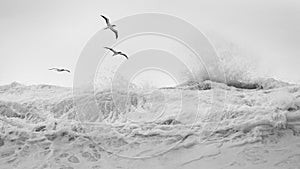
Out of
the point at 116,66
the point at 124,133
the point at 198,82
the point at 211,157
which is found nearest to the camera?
the point at 211,157

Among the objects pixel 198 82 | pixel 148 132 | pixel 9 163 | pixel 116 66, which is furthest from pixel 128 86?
pixel 9 163

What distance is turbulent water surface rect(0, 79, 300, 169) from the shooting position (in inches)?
201

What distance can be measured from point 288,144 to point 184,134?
113cm

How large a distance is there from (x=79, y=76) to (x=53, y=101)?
52cm

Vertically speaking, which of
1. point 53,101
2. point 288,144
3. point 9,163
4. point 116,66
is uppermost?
point 116,66

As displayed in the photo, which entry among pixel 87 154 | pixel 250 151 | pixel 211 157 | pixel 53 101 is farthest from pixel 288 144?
pixel 53 101

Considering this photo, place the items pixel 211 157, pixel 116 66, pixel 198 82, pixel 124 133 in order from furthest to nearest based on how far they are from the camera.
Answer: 1. pixel 198 82
2. pixel 116 66
3. pixel 124 133
4. pixel 211 157

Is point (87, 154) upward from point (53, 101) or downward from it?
downward

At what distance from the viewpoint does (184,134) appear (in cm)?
528

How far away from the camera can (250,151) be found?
5.07 metres

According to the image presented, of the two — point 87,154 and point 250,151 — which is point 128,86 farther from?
point 250,151

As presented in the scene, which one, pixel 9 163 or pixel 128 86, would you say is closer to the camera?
pixel 9 163

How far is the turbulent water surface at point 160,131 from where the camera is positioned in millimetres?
5098

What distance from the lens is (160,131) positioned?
17.5 feet
